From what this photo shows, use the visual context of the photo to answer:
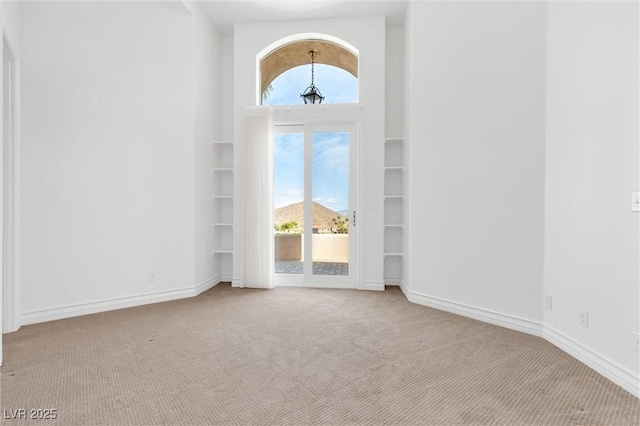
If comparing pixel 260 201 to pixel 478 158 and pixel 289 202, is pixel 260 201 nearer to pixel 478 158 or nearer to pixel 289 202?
pixel 289 202

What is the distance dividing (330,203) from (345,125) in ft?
3.57

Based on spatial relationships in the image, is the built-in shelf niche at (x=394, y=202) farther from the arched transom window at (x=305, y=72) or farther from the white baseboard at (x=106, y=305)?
→ the white baseboard at (x=106, y=305)

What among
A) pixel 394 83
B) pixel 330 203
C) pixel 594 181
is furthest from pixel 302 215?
pixel 594 181

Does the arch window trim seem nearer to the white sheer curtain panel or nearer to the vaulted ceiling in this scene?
the vaulted ceiling

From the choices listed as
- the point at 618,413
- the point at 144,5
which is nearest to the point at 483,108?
the point at 618,413

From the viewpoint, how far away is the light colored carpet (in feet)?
5.56

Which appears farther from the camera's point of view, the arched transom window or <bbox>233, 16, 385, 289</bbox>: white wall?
the arched transom window

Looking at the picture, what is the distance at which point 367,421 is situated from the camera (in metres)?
1.62

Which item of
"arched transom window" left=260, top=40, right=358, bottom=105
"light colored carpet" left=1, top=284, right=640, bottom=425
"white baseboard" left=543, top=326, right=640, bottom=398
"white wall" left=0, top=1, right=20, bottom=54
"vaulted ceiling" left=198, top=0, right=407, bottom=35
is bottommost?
"light colored carpet" left=1, top=284, right=640, bottom=425

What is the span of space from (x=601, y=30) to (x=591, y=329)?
205 cm

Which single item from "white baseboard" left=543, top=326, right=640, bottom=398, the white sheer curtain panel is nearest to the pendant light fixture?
the white sheer curtain panel

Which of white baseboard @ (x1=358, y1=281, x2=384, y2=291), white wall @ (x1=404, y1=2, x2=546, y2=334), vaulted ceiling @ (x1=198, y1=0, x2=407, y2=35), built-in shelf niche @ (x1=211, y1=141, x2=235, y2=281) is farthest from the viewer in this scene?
built-in shelf niche @ (x1=211, y1=141, x2=235, y2=281)

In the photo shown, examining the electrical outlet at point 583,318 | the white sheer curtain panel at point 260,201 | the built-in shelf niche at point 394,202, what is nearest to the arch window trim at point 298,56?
the white sheer curtain panel at point 260,201

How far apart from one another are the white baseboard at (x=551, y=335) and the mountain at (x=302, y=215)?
132 centimetres
